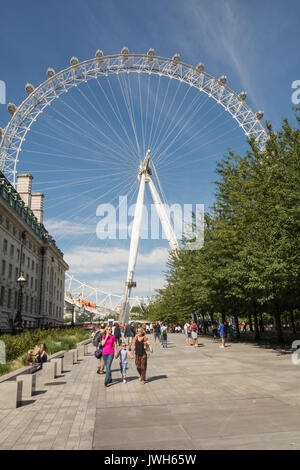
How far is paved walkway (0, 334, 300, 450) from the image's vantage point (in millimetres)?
6156

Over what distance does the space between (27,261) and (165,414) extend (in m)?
54.8

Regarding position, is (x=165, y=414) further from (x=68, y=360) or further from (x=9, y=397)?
(x=68, y=360)

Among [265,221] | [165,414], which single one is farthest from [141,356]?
[265,221]

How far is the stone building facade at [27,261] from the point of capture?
46438 mm

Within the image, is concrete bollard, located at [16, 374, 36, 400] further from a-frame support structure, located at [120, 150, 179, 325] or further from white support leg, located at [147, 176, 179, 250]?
→ white support leg, located at [147, 176, 179, 250]

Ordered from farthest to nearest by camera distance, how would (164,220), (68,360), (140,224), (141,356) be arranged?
(164,220), (140,224), (68,360), (141,356)

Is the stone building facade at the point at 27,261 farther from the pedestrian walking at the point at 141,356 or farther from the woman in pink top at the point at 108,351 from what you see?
the pedestrian walking at the point at 141,356

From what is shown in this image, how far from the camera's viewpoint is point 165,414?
794 cm

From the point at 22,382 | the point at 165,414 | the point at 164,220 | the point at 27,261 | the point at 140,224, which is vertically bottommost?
the point at 165,414

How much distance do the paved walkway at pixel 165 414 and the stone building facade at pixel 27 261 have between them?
2578 cm

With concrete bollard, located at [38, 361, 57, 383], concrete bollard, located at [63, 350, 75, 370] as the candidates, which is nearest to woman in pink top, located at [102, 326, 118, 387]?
concrete bollard, located at [38, 361, 57, 383]

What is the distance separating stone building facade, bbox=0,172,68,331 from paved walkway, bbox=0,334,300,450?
25780 mm

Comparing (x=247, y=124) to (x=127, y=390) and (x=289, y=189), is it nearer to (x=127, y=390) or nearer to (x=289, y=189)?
(x=289, y=189)

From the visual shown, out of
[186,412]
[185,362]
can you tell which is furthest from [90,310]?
[186,412]
